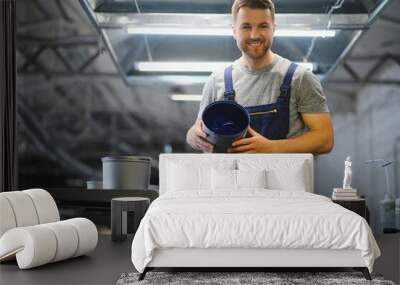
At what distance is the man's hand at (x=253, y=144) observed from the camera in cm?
488

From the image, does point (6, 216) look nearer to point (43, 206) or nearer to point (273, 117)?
point (43, 206)

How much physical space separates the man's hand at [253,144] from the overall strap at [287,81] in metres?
0.44

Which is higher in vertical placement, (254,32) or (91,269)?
(254,32)

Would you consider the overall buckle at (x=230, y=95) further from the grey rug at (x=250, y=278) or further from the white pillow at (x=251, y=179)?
the grey rug at (x=250, y=278)

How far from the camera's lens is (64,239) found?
366 cm

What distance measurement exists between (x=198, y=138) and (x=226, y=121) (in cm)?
54

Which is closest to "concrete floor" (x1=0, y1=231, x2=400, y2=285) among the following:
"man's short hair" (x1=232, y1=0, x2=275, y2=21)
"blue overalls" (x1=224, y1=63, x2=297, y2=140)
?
"blue overalls" (x1=224, y1=63, x2=297, y2=140)

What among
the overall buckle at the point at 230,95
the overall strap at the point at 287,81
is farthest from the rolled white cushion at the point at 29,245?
the overall strap at the point at 287,81

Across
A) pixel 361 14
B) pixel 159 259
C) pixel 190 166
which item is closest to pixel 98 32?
pixel 190 166

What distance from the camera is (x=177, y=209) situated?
10.6ft

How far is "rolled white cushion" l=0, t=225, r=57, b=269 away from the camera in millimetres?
3459

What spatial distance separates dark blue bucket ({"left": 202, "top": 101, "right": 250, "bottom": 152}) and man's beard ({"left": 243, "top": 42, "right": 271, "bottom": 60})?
0.64 meters

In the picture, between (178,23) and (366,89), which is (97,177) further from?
(366,89)

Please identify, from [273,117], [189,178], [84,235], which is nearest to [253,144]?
[273,117]
